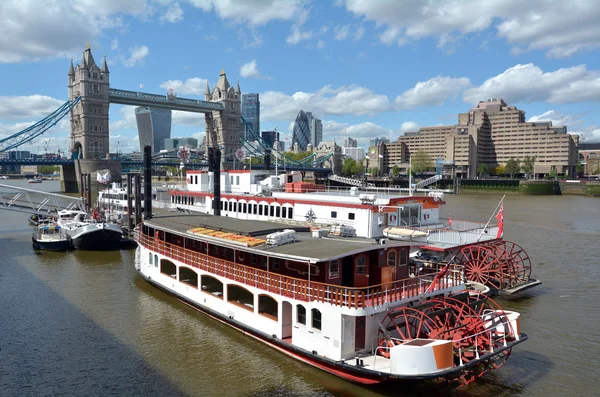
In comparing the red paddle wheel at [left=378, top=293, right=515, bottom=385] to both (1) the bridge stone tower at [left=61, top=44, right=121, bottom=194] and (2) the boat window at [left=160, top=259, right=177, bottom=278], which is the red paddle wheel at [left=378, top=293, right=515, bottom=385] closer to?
(2) the boat window at [left=160, top=259, right=177, bottom=278]

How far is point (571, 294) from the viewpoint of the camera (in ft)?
81.9

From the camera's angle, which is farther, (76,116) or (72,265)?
(76,116)

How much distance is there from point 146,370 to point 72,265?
18800 millimetres

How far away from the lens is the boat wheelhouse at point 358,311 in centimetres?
1344

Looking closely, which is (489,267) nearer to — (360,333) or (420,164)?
(360,333)

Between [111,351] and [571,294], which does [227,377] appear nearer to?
[111,351]

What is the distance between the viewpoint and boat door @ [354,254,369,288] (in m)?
16.1

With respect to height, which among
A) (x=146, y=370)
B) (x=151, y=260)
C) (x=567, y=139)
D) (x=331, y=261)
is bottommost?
(x=146, y=370)

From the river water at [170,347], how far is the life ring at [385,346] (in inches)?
40.7

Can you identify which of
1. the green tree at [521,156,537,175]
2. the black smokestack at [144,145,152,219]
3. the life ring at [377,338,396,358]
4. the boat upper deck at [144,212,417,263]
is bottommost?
the life ring at [377,338,396,358]

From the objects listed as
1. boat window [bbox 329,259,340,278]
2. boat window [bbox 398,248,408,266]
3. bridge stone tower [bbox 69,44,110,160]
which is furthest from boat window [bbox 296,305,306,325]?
bridge stone tower [bbox 69,44,110,160]

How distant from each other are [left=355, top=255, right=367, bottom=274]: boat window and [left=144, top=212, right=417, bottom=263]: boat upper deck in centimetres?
44

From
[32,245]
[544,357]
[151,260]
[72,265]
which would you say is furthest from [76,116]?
[544,357]

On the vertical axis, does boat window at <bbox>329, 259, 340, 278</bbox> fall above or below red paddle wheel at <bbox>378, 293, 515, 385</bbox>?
above
